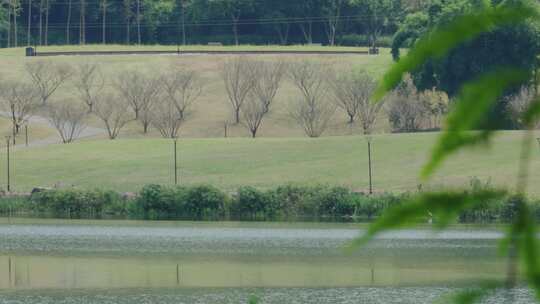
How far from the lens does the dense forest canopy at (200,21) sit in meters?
121

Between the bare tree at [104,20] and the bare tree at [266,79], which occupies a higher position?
the bare tree at [104,20]

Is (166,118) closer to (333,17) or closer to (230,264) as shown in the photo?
(333,17)

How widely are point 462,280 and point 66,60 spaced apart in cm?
7980

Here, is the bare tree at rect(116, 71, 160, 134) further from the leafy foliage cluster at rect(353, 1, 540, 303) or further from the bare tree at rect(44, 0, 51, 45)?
the leafy foliage cluster at rect(353, 1, 540, 303)

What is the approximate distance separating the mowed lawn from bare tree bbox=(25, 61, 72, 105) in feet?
67.4

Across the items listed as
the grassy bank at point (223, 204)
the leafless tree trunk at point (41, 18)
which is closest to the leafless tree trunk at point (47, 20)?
the leafless tree trunk at point (41, 18)

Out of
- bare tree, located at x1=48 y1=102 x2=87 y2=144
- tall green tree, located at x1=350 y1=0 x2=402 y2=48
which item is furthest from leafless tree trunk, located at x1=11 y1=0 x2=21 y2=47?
tall green tree, located at x1=350 y1=0 x2=402 y2=48

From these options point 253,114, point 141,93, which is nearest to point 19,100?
point 141,93

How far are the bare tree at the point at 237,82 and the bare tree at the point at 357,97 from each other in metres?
6.82

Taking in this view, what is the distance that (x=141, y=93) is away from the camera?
297 ft

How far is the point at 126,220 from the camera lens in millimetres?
47656

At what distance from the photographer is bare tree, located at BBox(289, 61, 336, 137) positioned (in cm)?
8719

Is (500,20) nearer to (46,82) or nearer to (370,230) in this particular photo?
(370,230)

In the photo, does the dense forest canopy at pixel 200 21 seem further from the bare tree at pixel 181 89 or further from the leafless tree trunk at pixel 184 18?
the bare tree at pixel 181 89
